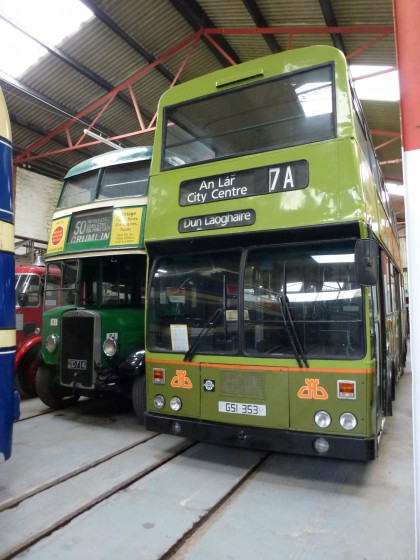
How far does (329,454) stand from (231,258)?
74.8 inches

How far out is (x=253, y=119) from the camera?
4.25 metres

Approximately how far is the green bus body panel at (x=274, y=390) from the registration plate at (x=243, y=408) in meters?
0.03

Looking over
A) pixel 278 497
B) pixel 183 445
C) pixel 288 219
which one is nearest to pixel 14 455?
pixel 183 445

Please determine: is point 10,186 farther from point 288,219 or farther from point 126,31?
point 126,31

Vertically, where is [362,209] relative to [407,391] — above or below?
above

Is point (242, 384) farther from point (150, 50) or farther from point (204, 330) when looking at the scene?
point (150, 50)

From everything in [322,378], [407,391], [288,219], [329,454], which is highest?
[288,219]

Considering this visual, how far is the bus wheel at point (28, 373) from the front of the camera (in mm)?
7348

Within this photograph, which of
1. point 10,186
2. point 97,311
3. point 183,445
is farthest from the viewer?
point 97,311

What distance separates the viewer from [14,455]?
459cm

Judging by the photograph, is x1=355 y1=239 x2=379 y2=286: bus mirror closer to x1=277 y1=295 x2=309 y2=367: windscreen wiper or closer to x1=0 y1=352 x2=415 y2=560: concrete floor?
x1=277 y1=295 x2=309 y2=367: windscreen wiper

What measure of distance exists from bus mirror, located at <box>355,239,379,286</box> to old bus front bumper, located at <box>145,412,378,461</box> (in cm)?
125

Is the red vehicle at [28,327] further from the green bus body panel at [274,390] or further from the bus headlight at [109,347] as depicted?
the green bus body panel at [274,390]

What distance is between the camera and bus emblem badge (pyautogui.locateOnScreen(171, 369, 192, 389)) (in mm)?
4145
